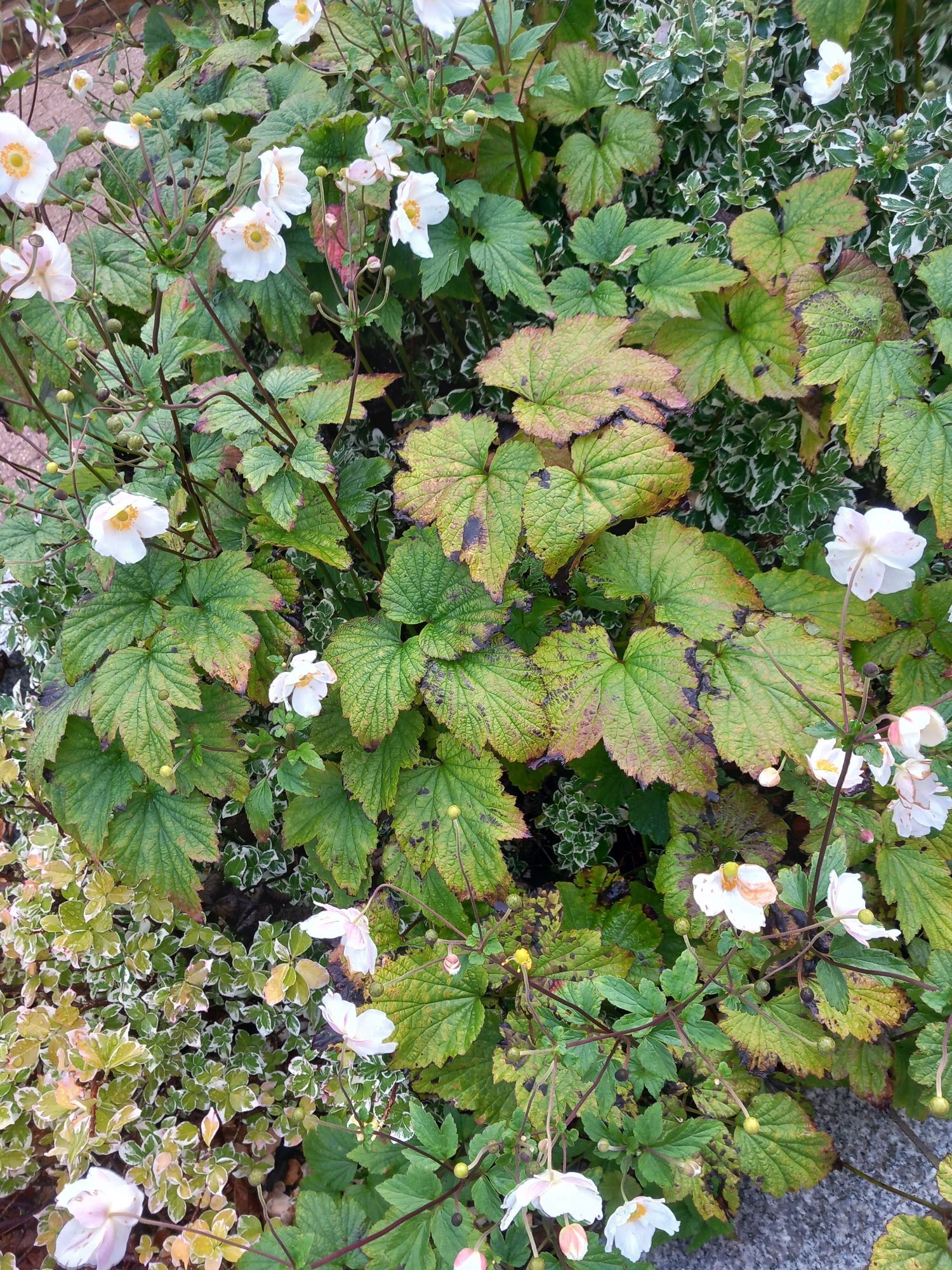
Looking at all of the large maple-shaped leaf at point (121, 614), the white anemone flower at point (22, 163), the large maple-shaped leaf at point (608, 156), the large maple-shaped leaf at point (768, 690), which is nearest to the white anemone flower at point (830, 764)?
the large maple-shaped leaf at point (768, 690)

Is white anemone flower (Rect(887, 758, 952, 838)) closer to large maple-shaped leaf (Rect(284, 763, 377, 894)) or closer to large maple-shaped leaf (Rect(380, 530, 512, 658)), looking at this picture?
large maple-shaped leaf (Rect(380, 530, 512, 658))

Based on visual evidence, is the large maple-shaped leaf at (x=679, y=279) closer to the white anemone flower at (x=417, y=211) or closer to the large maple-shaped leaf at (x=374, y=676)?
the white anemone flower at (x=417, y=211)

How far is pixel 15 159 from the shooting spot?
135 centimetres

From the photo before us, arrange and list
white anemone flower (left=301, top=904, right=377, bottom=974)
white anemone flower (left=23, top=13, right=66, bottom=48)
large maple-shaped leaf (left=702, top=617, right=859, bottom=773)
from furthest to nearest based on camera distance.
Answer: white anemone flower (left=23, top=13, right=66, bottom=48), large maple-shaped leaf (left=702, top=617, right=859, bottom=773), white anemone flower (left=301, top=904, right=377, bottom=974)

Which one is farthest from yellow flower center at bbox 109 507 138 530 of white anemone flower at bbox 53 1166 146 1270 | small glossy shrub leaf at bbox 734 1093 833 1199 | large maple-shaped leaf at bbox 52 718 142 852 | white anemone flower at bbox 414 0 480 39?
small glossy shrub leaf at bbox 734 1093 833 1199

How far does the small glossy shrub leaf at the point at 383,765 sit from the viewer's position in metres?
1.68

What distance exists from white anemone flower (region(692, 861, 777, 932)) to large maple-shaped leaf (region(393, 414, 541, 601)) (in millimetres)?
619

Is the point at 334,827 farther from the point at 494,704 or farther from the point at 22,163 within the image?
the point at 22,163

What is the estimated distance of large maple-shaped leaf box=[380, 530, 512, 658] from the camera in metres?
1.60

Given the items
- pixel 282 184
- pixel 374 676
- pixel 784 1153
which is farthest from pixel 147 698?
pixel 784 1153

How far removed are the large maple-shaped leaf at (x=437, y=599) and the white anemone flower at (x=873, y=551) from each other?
0.62 metres

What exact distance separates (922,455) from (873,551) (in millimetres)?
524

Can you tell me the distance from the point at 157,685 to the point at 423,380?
123 centimetres

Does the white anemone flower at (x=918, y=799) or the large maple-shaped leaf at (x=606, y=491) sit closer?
the white anemone flower at (x=918, y=799)
